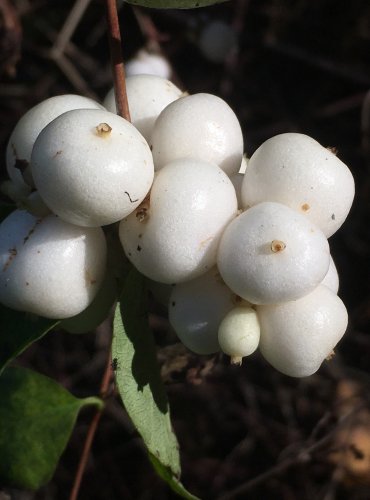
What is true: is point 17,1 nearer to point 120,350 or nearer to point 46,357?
point 46,357

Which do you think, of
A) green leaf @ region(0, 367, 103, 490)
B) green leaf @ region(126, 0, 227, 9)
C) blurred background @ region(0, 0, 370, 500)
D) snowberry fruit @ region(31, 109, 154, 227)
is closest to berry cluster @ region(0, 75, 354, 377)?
snowberry fruit @ region(31, 109, 154, 227)

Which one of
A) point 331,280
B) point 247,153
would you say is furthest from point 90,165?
point 247,153

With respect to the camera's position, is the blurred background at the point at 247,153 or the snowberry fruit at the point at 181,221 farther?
the blurred background at the point at 247,153

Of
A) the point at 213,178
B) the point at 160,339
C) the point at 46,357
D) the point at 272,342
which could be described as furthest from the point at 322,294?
the point at 46,357

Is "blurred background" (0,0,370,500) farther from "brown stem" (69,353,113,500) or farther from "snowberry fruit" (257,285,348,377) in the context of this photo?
"snowberry fruit" (257,285,348,377)

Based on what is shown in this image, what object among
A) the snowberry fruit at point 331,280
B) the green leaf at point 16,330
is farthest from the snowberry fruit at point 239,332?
the green leaf at point 16,330

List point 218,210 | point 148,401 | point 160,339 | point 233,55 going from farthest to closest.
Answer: point 233,55 < point 160,339 < point 148,401 < point 218,210

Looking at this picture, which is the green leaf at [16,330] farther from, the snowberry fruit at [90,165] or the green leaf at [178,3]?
the green leaf at [178,3]
